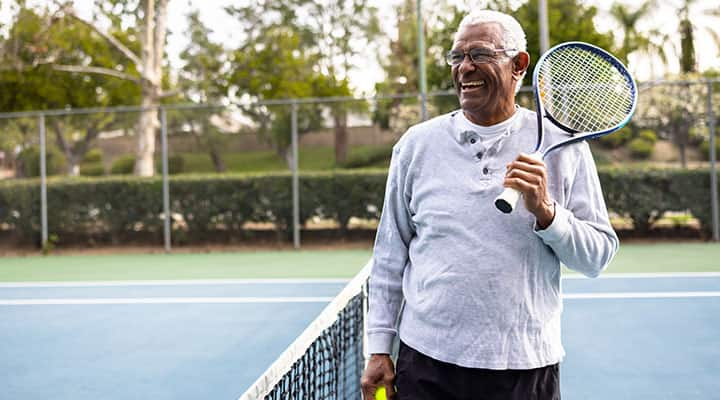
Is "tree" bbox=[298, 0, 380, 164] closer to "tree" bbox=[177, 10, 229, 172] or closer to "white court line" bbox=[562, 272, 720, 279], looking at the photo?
"tree" bbox=[177, 10, 229, 172]

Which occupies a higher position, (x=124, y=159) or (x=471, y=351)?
(x=124, y=159)

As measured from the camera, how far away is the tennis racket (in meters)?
2.04

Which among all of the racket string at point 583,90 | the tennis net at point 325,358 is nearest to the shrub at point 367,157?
the tennis net at point 325,358

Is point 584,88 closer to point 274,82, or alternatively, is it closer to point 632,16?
point 274,82

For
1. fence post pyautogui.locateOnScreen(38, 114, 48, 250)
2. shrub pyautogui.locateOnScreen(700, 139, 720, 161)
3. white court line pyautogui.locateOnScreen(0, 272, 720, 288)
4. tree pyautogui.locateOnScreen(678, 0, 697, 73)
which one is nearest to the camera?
white court line pyautogui.locateOnScreen(0, 272, 720, 288)

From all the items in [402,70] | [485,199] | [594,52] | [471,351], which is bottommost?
[471,351]

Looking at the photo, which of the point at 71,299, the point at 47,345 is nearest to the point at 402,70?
the point at 71,299

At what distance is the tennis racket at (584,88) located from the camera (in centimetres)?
204

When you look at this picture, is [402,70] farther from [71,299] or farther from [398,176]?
[398,176]

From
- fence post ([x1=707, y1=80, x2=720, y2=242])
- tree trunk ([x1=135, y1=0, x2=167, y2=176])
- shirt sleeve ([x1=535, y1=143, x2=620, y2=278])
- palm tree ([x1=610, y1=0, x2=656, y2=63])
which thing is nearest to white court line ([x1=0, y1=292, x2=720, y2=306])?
fence post ([x1=707, y1=80, x2=720, y2=242])

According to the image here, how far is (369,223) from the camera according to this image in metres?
11.2

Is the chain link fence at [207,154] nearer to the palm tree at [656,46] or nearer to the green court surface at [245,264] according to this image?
the green court surface at [245,264]

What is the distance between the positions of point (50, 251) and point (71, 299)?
4.83 m

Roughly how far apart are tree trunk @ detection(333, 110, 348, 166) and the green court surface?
1.53 metres
